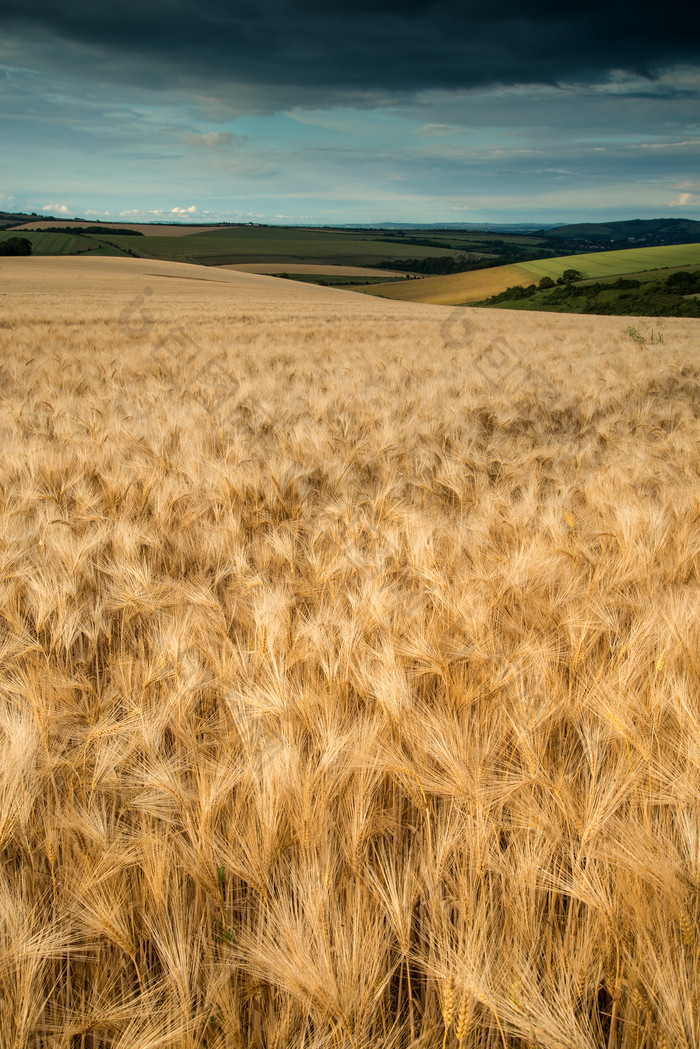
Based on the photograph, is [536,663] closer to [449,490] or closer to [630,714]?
[630,714]

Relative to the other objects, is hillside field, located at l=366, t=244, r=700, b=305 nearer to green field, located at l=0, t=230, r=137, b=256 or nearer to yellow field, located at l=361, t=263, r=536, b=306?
yellow field, located at l=361, t=263, r=536, b=306

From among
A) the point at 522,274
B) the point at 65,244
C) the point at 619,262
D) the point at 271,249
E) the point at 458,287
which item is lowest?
the point at 458,287

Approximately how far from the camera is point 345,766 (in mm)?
1015

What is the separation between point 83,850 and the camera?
36.4 inches

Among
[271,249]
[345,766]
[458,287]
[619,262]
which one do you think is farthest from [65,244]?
[345,766]

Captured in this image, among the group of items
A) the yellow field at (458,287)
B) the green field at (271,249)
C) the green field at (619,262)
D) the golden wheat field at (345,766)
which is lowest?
the golden wheat field at (345,766)

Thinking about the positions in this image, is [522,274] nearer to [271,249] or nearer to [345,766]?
[271,249]

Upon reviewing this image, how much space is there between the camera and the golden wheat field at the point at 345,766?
0.73m

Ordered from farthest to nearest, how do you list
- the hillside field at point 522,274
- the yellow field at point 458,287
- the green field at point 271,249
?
the green field at point 271,249, the hillside field at point 522,274, the yellow field at point 458,287

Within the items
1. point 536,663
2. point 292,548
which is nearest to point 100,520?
point 292,548

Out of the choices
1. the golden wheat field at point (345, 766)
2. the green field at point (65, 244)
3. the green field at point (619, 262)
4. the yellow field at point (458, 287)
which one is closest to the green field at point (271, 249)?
the green field at point (65, 244)

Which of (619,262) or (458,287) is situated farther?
(458,287)

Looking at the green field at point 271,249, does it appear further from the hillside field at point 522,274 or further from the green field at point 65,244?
the hillside field at point 522,274

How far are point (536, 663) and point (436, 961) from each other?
710 mm
